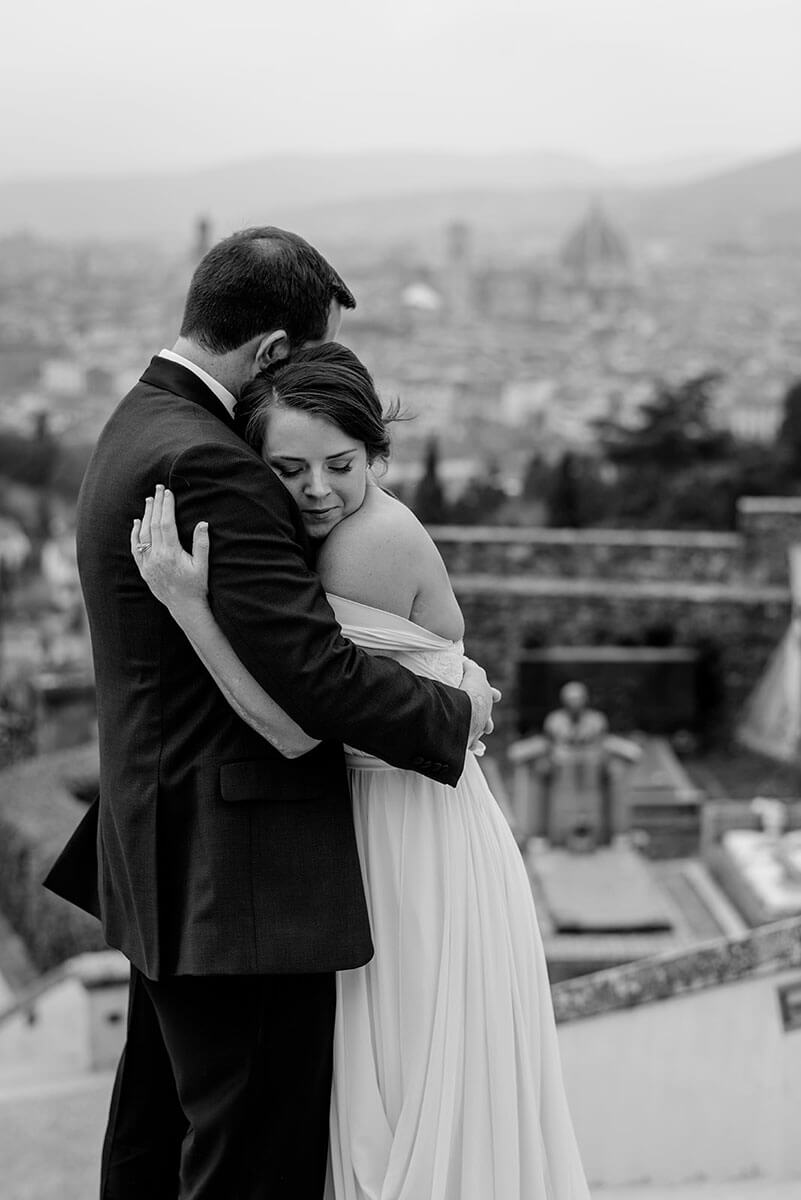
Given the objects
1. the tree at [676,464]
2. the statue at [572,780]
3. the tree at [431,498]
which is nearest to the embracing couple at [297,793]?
the statue at [572,780]

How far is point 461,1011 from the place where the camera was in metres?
2.08

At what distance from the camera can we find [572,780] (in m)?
10.0

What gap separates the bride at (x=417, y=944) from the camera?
1.98m

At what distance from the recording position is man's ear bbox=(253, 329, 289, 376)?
6.43 ft

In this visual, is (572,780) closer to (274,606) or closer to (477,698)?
(477,698)

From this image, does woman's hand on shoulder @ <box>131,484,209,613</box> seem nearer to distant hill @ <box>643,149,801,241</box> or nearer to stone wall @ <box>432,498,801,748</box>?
stone wall @ <box>432,498,801,748</box>

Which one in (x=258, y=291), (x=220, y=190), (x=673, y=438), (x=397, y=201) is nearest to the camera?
(x=258, y=291)

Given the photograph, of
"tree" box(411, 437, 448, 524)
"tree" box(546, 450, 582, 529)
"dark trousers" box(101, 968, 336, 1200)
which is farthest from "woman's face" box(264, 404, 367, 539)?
"tree" box(546, 450, 582, 529)

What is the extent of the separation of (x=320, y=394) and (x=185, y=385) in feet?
0.74

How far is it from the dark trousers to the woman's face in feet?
2.32

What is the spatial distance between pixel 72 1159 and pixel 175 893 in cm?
415

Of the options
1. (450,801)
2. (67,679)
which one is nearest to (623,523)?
(67,679)

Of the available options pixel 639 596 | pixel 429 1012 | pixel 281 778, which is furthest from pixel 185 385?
pixel 639 596

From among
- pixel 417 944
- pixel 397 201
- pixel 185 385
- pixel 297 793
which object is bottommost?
pixel 417 944
